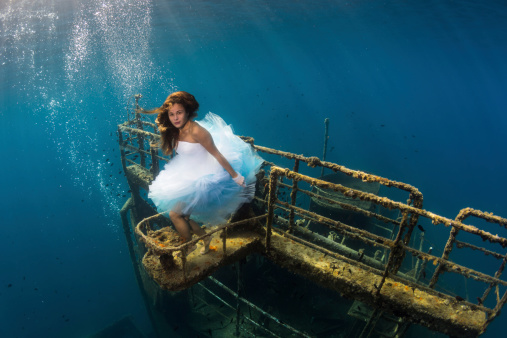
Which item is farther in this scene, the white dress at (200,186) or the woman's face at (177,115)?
the white dress at (200,186)

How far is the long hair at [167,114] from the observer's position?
3.16 meters

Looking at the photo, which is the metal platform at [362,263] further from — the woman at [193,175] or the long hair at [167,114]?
the long hair at [167,114]

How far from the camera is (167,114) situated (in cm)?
327

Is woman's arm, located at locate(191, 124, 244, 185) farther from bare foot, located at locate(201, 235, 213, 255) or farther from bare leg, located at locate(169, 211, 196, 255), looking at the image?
bare foot, located at locate(201, 235, 213, 255)

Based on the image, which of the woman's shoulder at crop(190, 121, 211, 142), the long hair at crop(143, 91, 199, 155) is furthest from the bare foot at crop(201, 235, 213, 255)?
the woman's shoulder at crop(190, 121, 211, 142)

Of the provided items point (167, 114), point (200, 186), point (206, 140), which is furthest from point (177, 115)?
point (200, 186)

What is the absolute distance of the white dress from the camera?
10.7 feet

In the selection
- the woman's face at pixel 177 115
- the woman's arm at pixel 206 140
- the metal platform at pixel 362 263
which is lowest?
the metal platform at pixel 362 263

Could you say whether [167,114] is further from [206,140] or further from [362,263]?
[362,263]

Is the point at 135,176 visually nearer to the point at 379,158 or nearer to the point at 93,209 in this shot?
the point at 93,209

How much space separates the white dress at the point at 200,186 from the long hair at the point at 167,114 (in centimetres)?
18

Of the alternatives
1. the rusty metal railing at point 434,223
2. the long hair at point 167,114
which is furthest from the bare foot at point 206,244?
the long hair at point 167,114

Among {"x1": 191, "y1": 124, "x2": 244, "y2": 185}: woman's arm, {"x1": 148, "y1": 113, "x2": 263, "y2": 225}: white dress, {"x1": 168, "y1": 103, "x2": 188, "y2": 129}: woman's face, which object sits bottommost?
{"x1": 148, "y1": 113, "x2": 263, "y2": 225}: white dress

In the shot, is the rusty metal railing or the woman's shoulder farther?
the woman's shoulder
